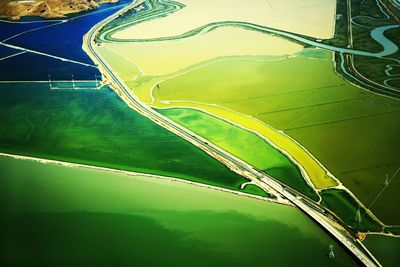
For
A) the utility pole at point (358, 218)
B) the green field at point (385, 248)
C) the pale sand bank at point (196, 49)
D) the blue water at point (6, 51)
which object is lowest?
the green field at point (385, 248)

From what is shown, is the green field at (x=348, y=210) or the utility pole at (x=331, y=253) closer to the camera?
the utility pole at (x=331, y=253)

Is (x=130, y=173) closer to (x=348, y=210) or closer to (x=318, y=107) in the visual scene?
(x=348, y=210)

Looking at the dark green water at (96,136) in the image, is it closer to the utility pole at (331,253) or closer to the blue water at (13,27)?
the utility pole at (331,253)

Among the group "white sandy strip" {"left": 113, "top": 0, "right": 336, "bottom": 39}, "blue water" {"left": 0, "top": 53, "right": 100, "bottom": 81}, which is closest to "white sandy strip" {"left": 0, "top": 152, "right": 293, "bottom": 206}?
"blue water" {"left": 0, "top": 53, "right": 100, "bottom": 81}

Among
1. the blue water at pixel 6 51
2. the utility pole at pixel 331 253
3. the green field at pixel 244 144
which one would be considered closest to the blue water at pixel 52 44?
the blue water at pixel 6 51

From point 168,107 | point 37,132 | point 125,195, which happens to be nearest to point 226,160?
point 125,195

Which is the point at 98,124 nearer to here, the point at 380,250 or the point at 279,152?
the point at 279,152

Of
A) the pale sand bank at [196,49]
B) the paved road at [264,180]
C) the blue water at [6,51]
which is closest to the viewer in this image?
the paved road at [264,180]
